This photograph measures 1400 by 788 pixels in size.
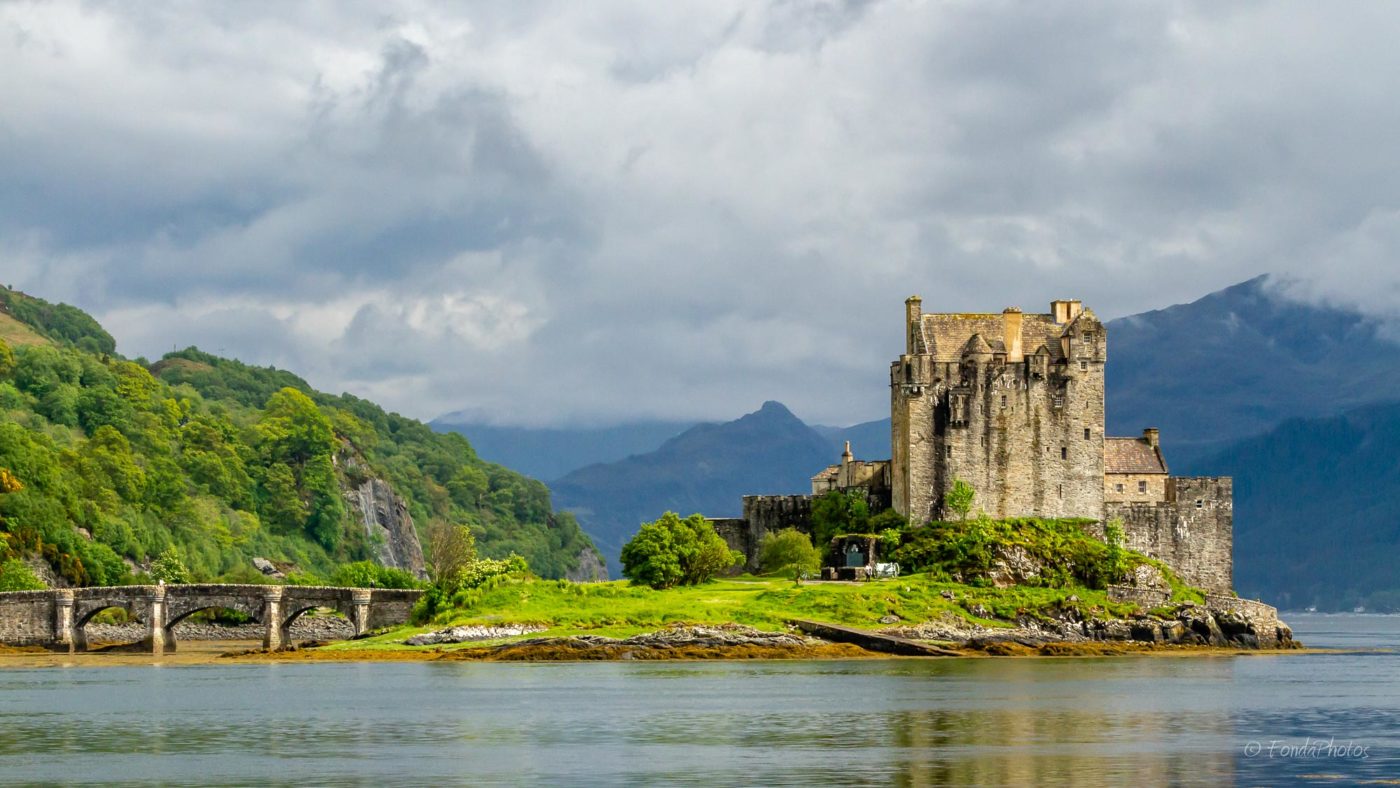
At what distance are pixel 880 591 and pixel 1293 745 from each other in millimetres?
49929

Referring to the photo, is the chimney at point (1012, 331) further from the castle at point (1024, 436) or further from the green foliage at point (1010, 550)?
the green foliage at point (1010, 550)

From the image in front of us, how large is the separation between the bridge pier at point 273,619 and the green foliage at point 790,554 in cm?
2833

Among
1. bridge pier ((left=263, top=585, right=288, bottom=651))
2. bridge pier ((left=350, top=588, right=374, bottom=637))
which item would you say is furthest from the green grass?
bridge pier ((left=263, top=585, right=288, bottom=651))

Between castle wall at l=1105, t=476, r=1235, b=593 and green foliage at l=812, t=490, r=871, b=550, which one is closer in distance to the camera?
castle wall at l=1105, t=476, r=1235, b=593

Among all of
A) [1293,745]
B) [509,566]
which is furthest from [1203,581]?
[1293,745]

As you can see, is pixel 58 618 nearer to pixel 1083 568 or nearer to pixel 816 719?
pixel 1083 568

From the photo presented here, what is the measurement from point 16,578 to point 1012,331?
6748cm

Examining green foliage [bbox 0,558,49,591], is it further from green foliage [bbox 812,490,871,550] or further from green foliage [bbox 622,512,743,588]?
green foliage [bbox 812,490,871,550]

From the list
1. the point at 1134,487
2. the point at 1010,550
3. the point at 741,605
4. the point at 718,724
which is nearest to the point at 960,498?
the point at 1010,550

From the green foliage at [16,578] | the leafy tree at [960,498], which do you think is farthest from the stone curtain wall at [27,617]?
the leafy tree at [960,498]

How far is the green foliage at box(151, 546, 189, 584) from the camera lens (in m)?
155

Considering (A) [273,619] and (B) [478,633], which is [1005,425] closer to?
(B) [478,633]

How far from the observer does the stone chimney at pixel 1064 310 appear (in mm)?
122188

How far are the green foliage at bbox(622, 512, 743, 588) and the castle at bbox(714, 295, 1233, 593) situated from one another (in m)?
11.4
